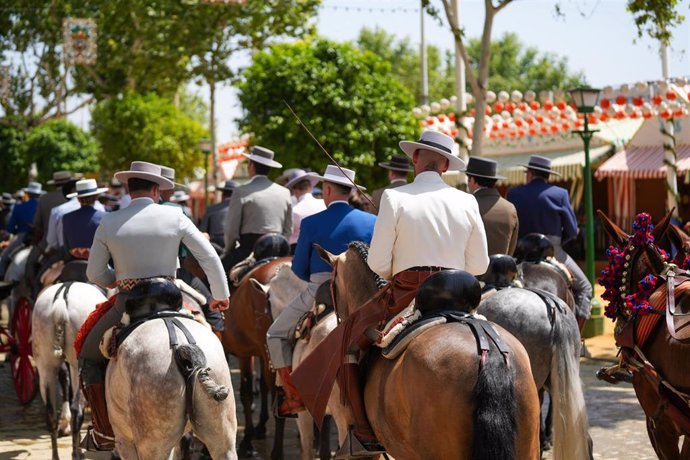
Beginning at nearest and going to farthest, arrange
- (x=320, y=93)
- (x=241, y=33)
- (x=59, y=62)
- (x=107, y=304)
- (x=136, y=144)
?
(x=107, y=304)
(x=320, y=93)
(x=241, y=33)
(x=136, y=144)
(x=59, y=62)

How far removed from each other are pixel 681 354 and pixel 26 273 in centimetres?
980

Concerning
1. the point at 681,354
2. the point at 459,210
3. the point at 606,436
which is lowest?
the point at 606,436

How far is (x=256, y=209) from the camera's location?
11.9m

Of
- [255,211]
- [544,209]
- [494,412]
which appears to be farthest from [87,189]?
[494,412]

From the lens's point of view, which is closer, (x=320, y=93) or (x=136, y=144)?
(x=320, y=93)

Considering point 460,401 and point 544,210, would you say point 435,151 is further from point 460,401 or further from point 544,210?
point 544,210

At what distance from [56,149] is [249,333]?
140 feet

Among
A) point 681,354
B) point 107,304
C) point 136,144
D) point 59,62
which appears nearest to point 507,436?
point 681,354

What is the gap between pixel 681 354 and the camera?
6625mm

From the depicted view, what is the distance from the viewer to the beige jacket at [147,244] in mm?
7172

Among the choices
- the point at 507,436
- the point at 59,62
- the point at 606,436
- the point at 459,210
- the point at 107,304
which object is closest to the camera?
the point at 507,436

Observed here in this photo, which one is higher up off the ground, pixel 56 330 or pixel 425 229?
pixel 425 229

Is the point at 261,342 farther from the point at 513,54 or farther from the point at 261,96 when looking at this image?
the point at 513,54

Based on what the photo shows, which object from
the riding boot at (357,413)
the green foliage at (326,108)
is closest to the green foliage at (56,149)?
the green foliage at (326,108)
